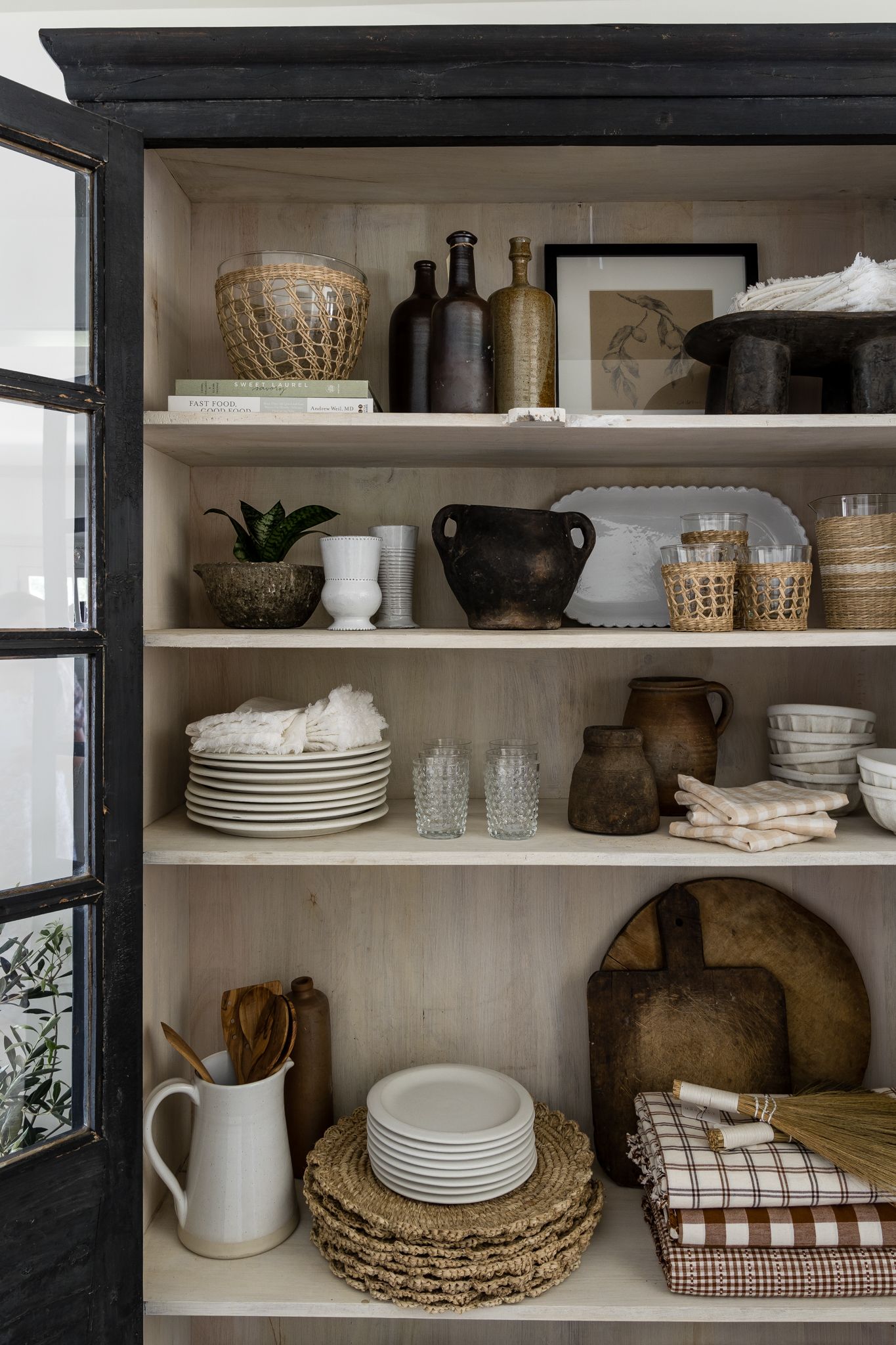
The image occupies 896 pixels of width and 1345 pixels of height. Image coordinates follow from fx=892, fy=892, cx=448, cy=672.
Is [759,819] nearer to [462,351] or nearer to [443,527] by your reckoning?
[443,527]

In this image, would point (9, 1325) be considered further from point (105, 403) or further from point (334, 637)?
point (105, 403)

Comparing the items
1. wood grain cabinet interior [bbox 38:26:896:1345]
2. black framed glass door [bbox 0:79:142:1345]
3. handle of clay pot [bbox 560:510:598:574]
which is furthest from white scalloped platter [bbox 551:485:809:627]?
black framed glass door [bbox 0:79:142:1345]

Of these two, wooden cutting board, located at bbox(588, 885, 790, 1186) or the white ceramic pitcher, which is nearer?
the white ceramic pitcher

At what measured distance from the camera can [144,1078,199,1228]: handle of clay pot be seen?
1.27 metres

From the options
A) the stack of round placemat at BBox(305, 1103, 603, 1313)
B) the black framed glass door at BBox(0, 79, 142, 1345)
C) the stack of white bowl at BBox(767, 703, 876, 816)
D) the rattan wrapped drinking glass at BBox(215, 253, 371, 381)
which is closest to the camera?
the black framed glass door at BBox(0, 79, 142, 1345)

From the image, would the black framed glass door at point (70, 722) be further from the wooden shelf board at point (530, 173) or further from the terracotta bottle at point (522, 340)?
the terracotta bottle at point (522, 340)

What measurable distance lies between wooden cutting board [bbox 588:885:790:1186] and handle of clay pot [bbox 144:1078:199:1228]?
665mm

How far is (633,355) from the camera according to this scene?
1.52m

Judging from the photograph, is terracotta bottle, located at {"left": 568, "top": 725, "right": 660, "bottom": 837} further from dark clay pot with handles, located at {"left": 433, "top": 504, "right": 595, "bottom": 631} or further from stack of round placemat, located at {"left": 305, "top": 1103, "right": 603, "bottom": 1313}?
stack of round placemat, located at {"left": 305, "top": 1103, "right": 603, "bottom": 1313}

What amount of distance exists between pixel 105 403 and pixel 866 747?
1.24m

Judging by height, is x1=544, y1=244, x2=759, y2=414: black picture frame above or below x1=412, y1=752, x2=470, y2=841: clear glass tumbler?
above

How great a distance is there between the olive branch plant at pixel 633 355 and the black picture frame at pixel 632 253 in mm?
69

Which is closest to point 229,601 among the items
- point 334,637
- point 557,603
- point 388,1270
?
point 334,637

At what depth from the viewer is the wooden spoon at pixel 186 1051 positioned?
4.29ft
